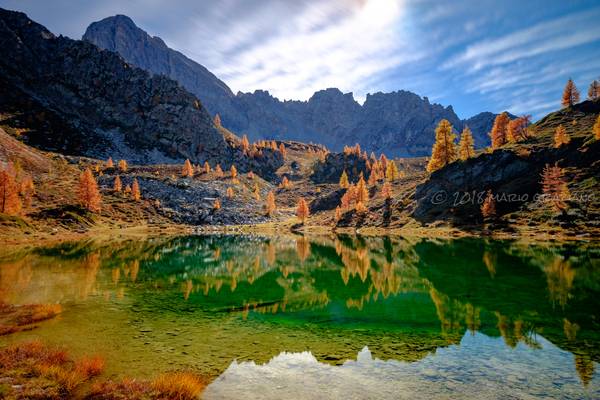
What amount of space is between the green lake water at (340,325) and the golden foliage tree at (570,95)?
13974 cm

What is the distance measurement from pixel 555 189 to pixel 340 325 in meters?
101

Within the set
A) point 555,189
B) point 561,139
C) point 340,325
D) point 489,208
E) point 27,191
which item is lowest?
point 340,325

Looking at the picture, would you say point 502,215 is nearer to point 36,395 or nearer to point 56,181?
point 36,395

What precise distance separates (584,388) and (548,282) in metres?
30.3

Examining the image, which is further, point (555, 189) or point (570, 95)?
point (570, 95)

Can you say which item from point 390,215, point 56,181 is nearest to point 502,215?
point 390,215

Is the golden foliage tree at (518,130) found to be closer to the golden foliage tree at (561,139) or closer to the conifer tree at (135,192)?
the golden foliage tree at (561,139)

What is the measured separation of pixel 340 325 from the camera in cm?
2709

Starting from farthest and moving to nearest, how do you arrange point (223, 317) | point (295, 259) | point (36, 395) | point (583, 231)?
point (583, 231)
point (295, 259)
point (223, 317)
point (36, 395)

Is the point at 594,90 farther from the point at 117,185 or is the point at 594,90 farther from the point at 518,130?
the point at 117,185

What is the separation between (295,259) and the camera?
71625 millimetres

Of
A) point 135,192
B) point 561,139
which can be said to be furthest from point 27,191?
point 561,139

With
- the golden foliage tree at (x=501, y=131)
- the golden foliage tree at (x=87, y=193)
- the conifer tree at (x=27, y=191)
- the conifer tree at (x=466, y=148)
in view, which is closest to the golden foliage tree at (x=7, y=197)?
the conifer tree at (x=27, y=191)

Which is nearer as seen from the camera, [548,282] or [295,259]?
[548,282]
